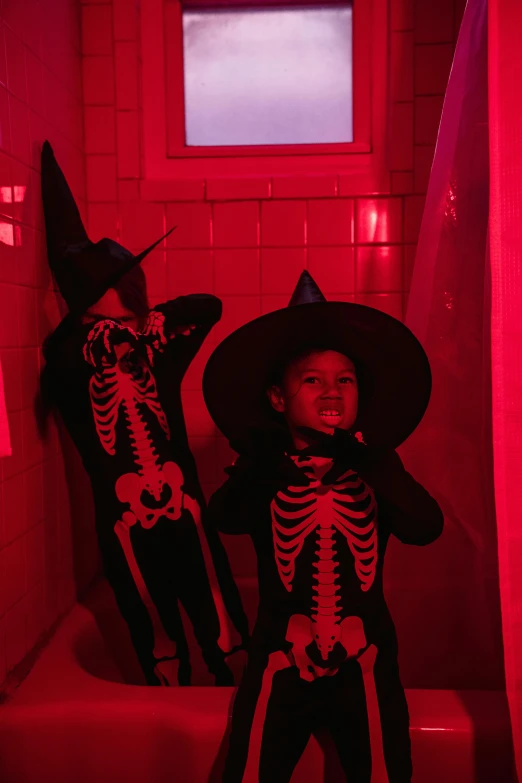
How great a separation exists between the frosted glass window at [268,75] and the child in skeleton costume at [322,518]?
1029 mm

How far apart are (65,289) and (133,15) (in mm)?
922

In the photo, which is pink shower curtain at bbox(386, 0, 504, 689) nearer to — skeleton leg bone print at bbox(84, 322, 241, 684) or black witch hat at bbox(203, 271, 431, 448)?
black witch hat at bbox(203, 271, 431, 448)

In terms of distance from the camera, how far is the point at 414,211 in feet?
5.92

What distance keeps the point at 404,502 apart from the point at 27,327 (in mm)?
872

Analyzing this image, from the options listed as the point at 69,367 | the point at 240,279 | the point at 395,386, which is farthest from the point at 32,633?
the point at 240,279

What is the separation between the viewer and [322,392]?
3.53 ft

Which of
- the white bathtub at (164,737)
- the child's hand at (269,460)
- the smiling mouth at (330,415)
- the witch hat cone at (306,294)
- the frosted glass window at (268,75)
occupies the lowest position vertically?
the white bathtub at (164,737)

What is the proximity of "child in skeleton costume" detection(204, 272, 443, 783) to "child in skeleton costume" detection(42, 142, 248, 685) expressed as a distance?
0.32m

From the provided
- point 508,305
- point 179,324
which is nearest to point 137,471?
point 179,324

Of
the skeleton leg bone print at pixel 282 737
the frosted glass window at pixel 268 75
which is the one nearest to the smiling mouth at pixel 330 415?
the skeleton leg bone print at pixel 282 737

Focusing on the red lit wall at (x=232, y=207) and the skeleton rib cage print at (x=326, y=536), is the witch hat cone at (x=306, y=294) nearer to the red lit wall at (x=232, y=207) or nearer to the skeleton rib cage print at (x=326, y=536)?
the skeleton rib cage print at (x=326, y=536)

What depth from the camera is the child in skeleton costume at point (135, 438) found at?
1.37 meters

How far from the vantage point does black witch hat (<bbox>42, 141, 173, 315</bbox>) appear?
1372 mm

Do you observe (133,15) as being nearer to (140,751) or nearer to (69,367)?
(69,367)
